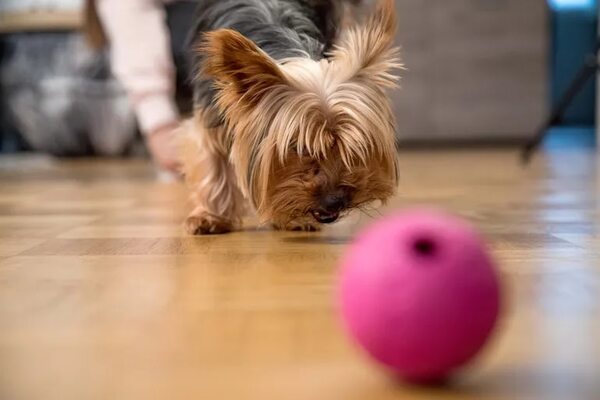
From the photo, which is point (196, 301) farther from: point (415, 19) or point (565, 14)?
point (565, 14)

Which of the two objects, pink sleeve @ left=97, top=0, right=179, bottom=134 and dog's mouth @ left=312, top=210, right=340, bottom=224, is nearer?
dog's mouth @ left=312, top=210, right=340, bottom=224

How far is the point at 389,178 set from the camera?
1.67m

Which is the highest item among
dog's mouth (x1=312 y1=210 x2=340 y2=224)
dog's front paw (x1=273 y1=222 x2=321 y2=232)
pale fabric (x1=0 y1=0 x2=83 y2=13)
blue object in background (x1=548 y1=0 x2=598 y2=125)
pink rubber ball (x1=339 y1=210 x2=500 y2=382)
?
pink rubber ball (x1=339 y1=210 x2=500 y2=382)

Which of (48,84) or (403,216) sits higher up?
(403,216)

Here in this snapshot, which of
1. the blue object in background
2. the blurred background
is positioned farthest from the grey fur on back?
the blue object in background

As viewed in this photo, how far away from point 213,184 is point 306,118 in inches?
17.8

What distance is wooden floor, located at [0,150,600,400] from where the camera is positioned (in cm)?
80

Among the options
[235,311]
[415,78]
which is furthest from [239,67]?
[415,78]

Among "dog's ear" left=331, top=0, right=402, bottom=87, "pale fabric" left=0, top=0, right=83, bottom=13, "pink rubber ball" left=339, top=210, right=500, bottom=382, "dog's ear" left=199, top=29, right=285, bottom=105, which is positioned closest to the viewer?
"pink rubber ball" left=339, top=210, right=500, bottom=382

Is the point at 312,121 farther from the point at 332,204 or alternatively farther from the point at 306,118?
the point at 332,204

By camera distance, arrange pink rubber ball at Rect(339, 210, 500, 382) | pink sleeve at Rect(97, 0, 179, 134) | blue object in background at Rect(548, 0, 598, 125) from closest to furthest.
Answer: pink rubber ball at Rect(339, 210, 500, 382) < pink sleeve at Rect(97, 0, 179, 134) < blue object in background at Rect(548, 0, 598, 125)

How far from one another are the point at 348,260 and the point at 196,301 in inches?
16.2

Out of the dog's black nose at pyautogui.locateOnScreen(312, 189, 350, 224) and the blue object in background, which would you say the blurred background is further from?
the dog's black nose at pyautogui.locateOnScreen(312, 189, 350, 224)

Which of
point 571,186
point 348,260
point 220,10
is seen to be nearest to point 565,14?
point 571,186
